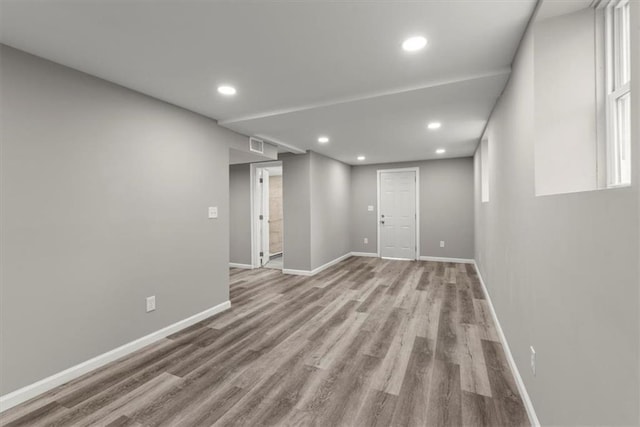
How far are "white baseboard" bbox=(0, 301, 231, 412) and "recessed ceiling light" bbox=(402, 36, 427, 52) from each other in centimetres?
→ 332

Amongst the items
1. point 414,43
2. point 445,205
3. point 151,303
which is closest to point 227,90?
point 414,43

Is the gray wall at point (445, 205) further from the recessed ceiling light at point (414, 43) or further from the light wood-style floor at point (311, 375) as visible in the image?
the recessed ceiling light at point (414, 43)

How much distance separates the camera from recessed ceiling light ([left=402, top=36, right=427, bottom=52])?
1.85 meters

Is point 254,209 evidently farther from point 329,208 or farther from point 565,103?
point 565,103

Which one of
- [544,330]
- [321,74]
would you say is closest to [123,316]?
[321,74]

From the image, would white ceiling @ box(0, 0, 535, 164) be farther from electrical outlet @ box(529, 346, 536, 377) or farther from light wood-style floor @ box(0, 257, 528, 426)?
light wood-style floor @ box(0, 257, 528, 426)

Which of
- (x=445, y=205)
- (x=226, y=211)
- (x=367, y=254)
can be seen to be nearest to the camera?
(x=226, y=211)

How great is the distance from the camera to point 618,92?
120cm

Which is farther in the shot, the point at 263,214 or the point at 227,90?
the point at 263,214

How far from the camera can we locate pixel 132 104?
2.57 metres

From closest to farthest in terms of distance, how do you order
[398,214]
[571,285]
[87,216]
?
[571,285] → [87,216] → [398,214]

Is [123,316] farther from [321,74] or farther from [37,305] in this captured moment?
[321,74]

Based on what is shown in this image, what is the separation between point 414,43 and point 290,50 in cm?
86

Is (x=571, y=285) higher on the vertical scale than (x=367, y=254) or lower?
higher
